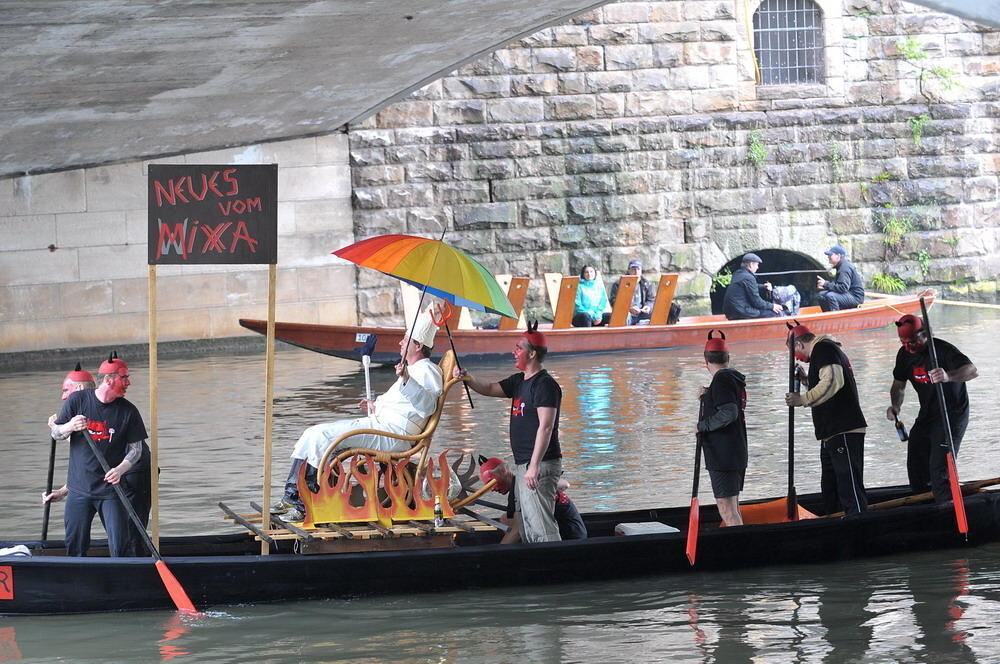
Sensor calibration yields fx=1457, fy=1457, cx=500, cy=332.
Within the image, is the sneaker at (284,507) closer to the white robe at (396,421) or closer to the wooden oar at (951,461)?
the white robe at (396,421)

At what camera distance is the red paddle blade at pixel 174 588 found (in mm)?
7811

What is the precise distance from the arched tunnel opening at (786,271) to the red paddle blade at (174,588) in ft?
56.8

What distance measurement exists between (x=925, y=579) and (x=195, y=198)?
469 cm

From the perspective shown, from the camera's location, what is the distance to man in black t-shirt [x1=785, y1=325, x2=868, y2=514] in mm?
8867

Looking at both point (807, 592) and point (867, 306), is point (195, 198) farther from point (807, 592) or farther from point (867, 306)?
point (867, 306)

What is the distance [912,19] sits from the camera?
2425 cm

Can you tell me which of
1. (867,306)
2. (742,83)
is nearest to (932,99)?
(742,83)

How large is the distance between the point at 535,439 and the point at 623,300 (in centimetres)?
1222

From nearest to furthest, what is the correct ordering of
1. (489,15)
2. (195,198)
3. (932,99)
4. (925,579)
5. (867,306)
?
(195,198), (925,579), (489,15), (867,306), (932,99)

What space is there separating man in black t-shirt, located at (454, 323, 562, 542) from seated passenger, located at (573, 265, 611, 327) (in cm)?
1239

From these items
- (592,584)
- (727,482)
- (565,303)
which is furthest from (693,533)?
(565,303)

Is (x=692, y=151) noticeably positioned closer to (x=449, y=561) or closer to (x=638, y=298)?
Result: (x=638, y=298)

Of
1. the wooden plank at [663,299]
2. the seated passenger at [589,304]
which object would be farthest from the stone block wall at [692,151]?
the wooden plank at [663,299]

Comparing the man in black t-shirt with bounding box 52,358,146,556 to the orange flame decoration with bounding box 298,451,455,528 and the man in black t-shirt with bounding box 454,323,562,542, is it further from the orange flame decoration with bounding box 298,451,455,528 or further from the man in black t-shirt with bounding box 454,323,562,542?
the man in black t-shirt with bounding box 454,323,562,542
